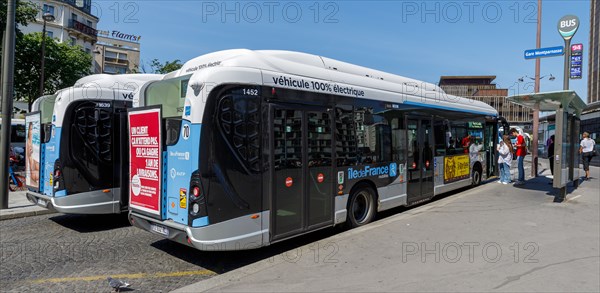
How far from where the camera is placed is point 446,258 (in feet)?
16.3

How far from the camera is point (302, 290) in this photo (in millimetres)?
4039

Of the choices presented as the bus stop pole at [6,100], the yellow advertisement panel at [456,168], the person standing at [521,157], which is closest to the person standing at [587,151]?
the person standing at [521,157]

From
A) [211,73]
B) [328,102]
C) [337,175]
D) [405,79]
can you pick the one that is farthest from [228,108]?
[405,79]

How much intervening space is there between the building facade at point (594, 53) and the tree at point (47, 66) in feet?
331

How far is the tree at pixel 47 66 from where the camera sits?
87.1 feet

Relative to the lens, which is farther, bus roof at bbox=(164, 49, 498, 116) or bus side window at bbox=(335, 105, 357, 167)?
bus side window at bbox=(335, 105, 357, 167)

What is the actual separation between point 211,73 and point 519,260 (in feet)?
15.3

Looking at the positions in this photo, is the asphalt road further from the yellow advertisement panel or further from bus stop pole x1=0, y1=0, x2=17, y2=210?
the yellow advertisement panel

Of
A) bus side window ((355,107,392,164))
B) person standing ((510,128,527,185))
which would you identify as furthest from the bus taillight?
person standing ((510,128,527,185))

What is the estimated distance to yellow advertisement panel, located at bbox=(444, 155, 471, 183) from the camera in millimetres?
9758

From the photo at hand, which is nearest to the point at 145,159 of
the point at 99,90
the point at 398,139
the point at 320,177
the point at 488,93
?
the point at 320,177

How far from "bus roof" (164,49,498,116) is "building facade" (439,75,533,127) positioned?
1986 inches

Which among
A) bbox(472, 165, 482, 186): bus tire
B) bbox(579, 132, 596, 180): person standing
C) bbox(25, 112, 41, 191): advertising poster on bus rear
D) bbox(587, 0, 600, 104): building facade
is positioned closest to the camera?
bbox(25, 112, 41, 191): advertising poster on bus rear

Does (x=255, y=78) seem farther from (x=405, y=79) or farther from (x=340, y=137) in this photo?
(x=405, y=79)
